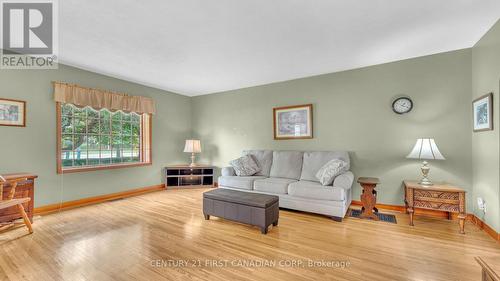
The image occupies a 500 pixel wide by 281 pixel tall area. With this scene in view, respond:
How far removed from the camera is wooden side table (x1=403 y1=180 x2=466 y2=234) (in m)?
2.51

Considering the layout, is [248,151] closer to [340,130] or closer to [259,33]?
[340,130]

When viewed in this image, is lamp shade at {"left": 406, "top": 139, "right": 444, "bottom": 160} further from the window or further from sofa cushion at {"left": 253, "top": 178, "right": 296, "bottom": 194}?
the window

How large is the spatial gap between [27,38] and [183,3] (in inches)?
92.4

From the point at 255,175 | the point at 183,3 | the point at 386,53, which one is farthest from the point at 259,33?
the point at 255,175

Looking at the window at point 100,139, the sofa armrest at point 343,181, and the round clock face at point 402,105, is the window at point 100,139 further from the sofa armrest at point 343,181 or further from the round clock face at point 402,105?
the round clock face at point 402,105

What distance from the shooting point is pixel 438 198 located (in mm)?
2645

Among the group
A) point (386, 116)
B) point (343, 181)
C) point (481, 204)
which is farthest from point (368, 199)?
point (386, 116)

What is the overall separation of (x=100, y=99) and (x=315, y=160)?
13.8 feet

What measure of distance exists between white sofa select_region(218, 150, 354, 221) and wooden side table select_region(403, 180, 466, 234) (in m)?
0.76

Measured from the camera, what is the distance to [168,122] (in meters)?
5.25

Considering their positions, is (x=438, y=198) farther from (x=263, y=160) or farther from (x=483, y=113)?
(x=263, y=160)

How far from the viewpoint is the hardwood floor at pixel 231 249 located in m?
1.79

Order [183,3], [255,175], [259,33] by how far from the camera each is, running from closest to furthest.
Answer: [183,3] → [259,33] → [255,175]

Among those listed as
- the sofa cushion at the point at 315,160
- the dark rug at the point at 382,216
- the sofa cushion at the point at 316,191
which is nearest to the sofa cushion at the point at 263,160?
the sofa cushion at the point at 315,160
